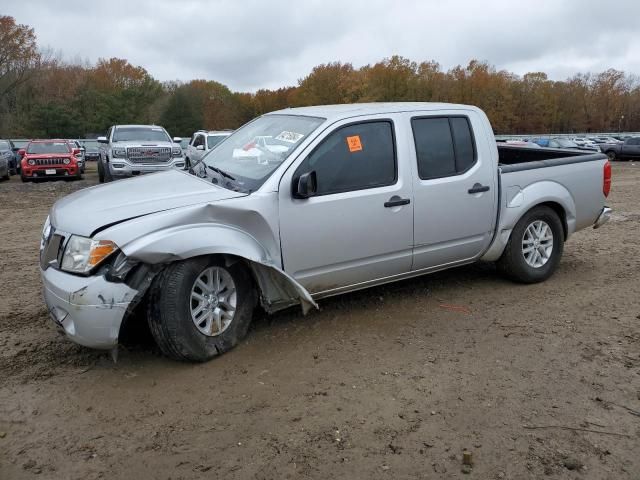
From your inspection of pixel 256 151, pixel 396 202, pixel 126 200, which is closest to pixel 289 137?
pixel 256 151

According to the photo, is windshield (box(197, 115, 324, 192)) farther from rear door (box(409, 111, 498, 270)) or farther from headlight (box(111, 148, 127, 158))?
headlight (box(111, 148, 127, 158))

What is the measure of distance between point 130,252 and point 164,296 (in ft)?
1.24

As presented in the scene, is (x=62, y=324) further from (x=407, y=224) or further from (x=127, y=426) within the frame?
(x=407, y=224)

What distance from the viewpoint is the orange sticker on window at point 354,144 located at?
461 centimetres

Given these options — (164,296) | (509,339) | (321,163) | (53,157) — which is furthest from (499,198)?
(53,157)

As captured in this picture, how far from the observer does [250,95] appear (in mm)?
102375

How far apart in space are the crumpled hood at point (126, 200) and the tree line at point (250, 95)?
2418 inches

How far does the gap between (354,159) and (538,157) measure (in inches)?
127

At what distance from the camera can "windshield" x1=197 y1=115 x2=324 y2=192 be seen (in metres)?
4.42

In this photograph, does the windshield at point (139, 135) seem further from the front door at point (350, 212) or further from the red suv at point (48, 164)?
the front door at point (350, 212)

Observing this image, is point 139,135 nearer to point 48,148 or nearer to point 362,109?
point 48,148

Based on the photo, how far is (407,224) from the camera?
4.80m

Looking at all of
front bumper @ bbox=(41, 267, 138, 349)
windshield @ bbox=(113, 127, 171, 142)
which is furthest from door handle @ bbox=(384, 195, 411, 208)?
windshield @ bbox=(113, 127, 171, 142)

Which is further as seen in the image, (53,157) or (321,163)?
(53,157)
